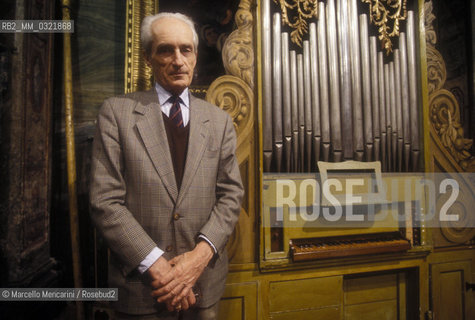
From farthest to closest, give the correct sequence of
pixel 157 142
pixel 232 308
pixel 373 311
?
pixel 373 311, pixel 232 308, pixel 157 142

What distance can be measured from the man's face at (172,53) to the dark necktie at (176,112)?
0.15ft

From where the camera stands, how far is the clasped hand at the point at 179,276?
44.2 inches

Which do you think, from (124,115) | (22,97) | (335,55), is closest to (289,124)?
(335,55)

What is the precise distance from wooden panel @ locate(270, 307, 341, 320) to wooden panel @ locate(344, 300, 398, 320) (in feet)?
0.88

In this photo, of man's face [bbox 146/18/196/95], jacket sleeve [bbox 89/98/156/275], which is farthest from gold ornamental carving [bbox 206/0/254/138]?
jacket sleeve [bbox 89/98/156/275]

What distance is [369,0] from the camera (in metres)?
2.16

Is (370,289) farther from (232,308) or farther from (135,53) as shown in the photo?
(135,53)

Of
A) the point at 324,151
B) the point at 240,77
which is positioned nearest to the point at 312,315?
the point at 324,151

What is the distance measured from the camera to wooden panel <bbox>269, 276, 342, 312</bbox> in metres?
1.89

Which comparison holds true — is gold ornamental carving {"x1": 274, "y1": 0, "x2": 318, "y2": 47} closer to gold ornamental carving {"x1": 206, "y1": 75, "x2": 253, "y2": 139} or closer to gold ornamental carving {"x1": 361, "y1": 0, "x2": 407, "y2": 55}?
gold ornamental carving {"x1": 361, "y1": 0, "x2": 407, "y2": 55}

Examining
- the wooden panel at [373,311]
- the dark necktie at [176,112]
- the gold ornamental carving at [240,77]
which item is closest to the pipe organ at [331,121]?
the gold ornamental carving at [240,77]

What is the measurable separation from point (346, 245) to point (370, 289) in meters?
0.58

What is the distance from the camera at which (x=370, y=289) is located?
2189mm

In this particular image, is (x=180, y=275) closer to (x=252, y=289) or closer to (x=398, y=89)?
(x=252, y=289)
